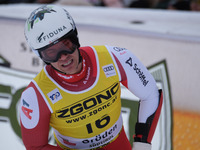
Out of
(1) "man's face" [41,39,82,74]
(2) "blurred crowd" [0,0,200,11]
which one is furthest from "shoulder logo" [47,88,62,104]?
(2) "blurred crowd" [0,0,200,11]

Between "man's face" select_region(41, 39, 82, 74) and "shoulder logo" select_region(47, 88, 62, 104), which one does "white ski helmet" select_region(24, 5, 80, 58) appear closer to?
"man's face" select_region(41, 39, 82, 74)

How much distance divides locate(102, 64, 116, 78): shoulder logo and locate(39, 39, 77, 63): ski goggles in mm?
247

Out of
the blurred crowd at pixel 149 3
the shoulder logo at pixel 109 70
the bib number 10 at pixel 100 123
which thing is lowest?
the bib number 10 at pixel 100 123

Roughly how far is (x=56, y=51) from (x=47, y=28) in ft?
0.41

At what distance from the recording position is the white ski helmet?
1.40m

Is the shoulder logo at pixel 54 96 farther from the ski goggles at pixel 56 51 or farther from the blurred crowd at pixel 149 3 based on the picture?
the blurred crowd at pixel 149 3

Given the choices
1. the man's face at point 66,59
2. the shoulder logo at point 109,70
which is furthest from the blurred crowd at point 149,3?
the man's face at point 66,59

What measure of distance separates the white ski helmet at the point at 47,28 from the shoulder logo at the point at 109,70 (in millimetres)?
292

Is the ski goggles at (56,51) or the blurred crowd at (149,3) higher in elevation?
the ski goggles at (56,51)

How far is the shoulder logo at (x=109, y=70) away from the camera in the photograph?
5.26ft

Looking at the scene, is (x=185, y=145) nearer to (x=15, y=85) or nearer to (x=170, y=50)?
(x=170, y=50)

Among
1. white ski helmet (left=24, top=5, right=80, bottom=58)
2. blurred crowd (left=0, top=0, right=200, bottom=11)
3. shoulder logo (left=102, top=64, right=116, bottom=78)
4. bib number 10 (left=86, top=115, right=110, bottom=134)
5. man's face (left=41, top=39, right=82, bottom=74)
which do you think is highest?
white ski helmet (left=24, top=5, right=80, bottom=58)

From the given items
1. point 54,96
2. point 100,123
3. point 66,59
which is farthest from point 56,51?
point 100,123

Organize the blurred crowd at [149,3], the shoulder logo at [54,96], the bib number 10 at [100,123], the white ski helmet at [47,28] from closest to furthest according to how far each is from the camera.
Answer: the white ski helmet at [47,28] → the shoulder logo at [54,96] → the bib number 10 at [100,123] → the blurred crowd at [149,3]
